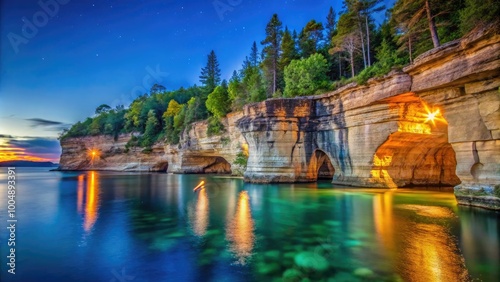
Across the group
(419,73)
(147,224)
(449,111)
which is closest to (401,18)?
(419,73)

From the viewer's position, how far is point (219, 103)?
115 ft

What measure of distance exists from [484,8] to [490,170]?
604 centimetres

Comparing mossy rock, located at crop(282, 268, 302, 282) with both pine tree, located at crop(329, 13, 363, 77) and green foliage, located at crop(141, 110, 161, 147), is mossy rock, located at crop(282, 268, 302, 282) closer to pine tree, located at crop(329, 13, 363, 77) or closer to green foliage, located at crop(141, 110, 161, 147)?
pine tree, located at crop(329, 13, 363, 77)

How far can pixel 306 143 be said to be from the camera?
2283cm

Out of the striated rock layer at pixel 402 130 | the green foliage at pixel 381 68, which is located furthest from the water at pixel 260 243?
the green foliage at pixel 381 68

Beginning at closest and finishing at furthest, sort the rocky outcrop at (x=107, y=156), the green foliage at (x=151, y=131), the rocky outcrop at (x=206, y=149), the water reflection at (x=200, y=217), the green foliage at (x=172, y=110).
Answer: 1. the water reflection at (x=200, y=217)
2. the rocky outcrop at (x=206, y=149)
3. the green foliage at (x=151, y=131)
4. the rocky outcrop at (x=107, y=156)
5. the green foliage at (x=172, y=110)

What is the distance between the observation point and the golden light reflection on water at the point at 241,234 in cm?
626

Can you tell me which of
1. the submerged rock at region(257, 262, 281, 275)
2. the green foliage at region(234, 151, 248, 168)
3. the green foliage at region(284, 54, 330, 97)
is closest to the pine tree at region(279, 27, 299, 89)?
the green foliage at region(284, 54, 330, 97)

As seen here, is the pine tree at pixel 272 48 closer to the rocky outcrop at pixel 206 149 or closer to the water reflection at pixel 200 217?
the rocky outcrop at pixel 206 149

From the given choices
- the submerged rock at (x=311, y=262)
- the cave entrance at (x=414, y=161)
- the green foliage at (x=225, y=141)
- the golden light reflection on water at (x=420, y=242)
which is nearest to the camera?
the golden light reflection on water at (x=420, y=242)

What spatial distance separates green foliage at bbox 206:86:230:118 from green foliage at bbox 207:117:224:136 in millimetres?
715

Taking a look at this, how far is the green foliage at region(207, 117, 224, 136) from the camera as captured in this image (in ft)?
110

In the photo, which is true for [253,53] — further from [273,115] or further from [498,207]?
[498,207]

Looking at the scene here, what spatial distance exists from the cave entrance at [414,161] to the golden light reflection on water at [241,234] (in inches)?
430
